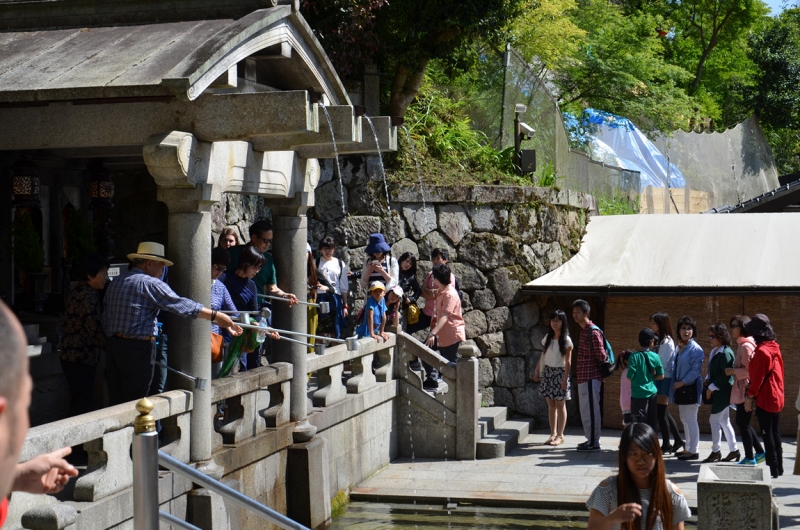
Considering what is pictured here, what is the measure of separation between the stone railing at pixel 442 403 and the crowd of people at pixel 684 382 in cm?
123

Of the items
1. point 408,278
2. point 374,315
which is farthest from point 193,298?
point 408,278

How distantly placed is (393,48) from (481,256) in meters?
3.71

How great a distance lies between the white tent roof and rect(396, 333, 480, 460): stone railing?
10.8 ft

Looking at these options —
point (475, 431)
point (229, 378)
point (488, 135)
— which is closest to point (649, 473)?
point (229, 378)

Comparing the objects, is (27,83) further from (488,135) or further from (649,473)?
(488,135)

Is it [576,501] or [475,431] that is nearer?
[576,501]

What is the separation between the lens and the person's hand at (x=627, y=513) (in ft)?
15.4

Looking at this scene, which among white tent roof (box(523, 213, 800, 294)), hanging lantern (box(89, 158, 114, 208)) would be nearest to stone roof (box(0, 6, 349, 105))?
hanging lantern (box(89, 158, 114, 208))

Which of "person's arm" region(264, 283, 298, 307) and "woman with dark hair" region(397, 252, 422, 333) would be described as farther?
"woman with dark hair" region(397, 252, 422, 333)

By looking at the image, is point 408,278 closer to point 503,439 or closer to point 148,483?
point 503,439

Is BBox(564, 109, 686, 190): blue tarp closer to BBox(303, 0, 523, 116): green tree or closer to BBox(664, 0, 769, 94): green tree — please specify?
BBox(303, 0, 523, 116): green tree

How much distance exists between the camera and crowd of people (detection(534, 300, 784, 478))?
34.7 feet

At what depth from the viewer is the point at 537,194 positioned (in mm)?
16234


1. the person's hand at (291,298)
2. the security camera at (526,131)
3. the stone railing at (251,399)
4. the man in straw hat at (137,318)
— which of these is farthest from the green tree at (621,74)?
the man in straw hat at (137,318)
